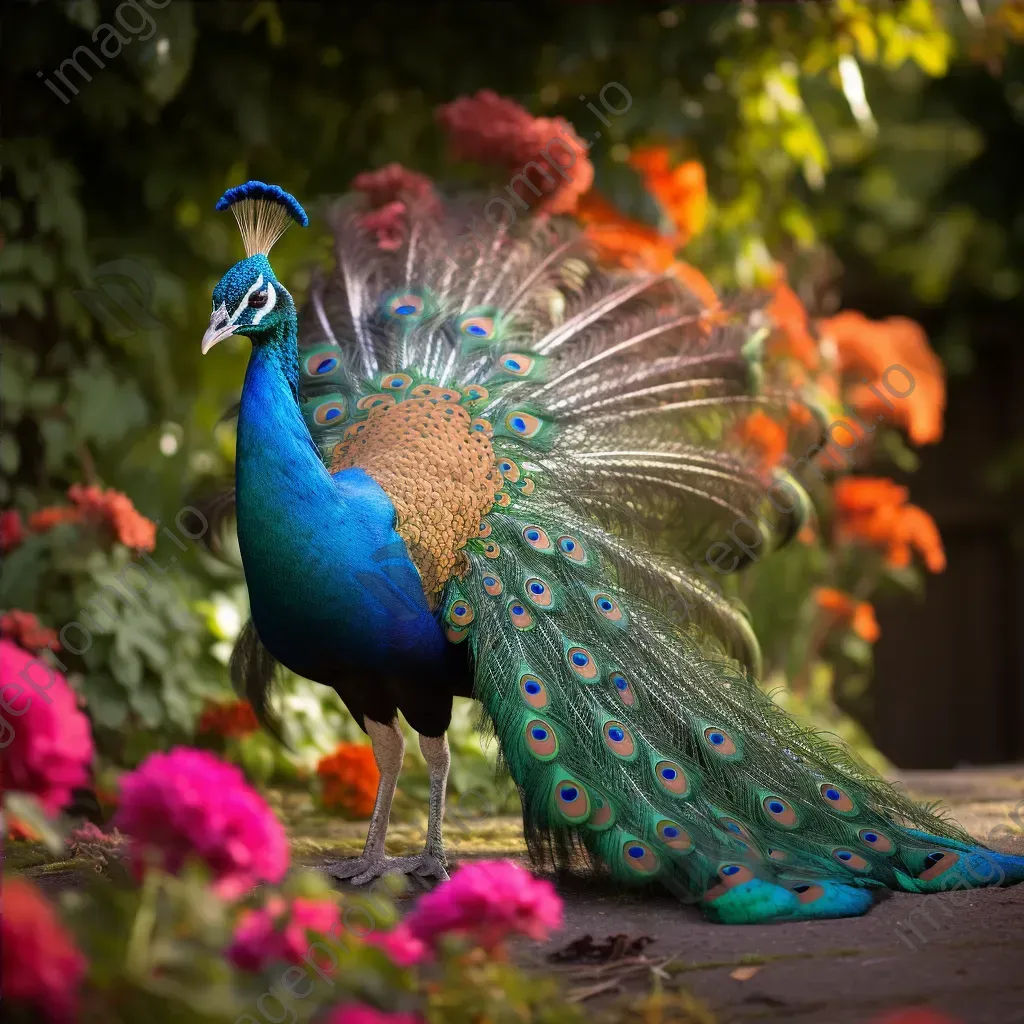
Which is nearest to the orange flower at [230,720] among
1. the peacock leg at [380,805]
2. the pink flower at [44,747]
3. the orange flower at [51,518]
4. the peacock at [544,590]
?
the peacock at [544,590]

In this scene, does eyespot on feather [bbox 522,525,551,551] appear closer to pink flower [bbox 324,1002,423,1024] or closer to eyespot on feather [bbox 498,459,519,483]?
eyespot on feather [bbox 498,459,519,483]

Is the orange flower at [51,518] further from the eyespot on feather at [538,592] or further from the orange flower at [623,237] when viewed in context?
the orange flower at [623,237]

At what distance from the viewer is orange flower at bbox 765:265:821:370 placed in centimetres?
523

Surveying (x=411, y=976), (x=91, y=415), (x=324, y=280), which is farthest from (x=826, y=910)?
(x=91, y=415)

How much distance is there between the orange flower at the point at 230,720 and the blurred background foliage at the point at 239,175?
2.3 inches

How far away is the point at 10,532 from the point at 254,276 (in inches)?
67.2

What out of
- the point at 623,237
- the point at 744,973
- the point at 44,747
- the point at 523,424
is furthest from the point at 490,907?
the point at 623,237

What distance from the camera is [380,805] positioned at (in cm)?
339

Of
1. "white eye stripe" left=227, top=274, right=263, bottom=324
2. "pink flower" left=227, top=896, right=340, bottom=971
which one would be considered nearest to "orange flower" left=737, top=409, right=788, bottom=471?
"white eye stripe" left=227, top=274, right=263, bottom=324

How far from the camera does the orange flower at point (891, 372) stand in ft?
17.6

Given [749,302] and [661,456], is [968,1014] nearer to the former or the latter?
[661,456]

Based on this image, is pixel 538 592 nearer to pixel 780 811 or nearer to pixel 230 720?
pixel 780 811

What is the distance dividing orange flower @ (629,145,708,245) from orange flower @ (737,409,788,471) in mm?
1265

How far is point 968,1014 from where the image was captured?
2.26 m
